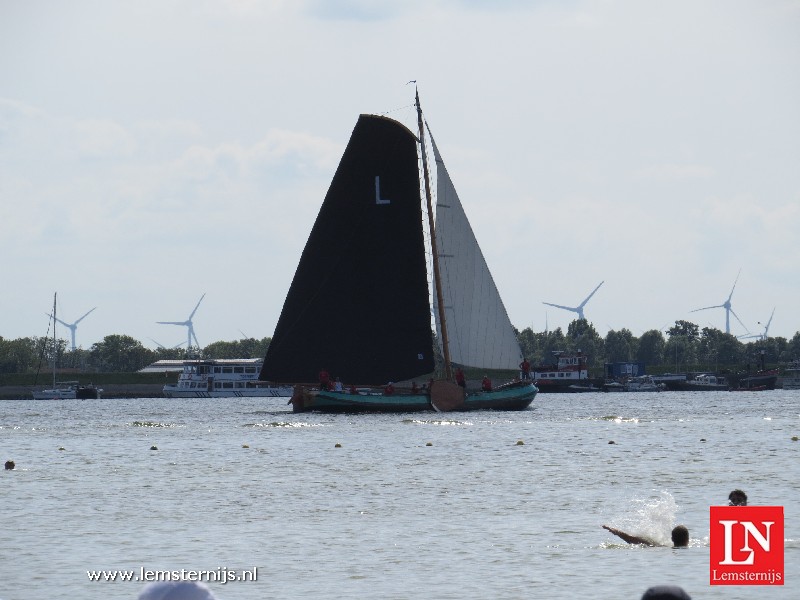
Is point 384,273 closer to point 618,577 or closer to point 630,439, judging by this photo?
point 630,439

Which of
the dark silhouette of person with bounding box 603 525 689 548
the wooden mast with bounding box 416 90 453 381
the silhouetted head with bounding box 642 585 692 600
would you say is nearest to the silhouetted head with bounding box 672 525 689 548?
the dark silhouette of person with bounding box 603 525 689 548

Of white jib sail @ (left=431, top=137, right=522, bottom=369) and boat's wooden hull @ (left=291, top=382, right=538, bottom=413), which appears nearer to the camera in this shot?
boat's wooden hull @ (left=291, top=382, right=538, bottom=413)

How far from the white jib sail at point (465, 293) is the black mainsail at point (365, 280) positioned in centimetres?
282

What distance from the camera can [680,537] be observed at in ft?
116

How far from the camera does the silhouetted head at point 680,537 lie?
115 feet

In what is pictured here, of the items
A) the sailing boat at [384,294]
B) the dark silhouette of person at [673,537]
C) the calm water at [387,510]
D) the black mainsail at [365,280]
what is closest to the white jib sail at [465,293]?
the sailing boat at [384,294]

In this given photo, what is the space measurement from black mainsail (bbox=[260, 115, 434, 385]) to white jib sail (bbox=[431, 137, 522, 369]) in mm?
2817

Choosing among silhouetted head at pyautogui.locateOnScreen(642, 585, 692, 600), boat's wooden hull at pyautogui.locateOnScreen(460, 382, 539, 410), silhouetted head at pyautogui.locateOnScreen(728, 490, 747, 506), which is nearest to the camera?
silhouetted head at pyautogui.locateOnScreen(642, 585, 692, 600)

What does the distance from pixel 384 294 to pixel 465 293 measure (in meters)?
7.45

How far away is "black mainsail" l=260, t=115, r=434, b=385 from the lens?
4405 inches

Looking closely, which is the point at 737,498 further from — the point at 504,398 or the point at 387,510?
the point at 504,398

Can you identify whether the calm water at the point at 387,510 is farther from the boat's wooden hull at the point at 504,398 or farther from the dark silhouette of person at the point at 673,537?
the boat's wooden hull at the point at 504,398

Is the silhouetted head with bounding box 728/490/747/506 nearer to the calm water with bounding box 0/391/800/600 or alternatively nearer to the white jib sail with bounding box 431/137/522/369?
the calm water with bounding box 0/391/800/600

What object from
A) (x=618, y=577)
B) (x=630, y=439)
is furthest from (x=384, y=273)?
(x=618, y=577)
